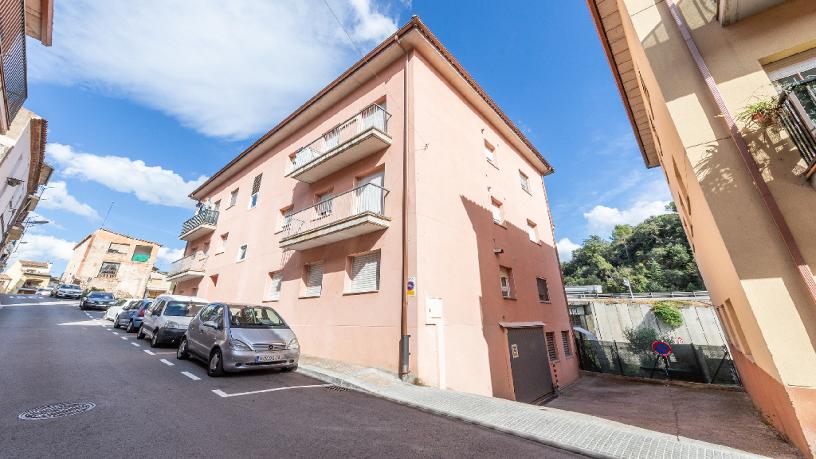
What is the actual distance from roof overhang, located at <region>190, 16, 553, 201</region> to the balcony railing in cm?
873

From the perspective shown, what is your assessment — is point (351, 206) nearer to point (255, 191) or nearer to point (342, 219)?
point (342, 219)

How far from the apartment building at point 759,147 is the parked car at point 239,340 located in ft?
26.7

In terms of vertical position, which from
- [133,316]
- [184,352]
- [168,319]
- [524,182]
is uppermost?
[524,182]

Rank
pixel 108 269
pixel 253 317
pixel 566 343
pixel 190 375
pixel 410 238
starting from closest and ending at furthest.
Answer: pixel 190 375 < pixel 253 317 < pixel 410 238 < pixel 566 343 < pixel 108 269

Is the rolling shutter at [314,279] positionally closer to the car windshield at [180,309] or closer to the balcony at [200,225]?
the car windshield at [180,309]

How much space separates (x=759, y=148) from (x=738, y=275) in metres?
1.87

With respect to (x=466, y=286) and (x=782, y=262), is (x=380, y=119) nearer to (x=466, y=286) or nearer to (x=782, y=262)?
(x=466, y=286)

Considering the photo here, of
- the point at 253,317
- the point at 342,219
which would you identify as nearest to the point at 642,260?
the point at 342,219

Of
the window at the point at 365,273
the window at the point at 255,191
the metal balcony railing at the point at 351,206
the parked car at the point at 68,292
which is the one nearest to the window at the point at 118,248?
the parked car at the point at 68,292

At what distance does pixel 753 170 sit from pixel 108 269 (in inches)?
2271

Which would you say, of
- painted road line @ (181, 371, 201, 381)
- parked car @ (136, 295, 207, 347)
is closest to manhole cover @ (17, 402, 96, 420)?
painted road line @ (181, 371, 201, 381)

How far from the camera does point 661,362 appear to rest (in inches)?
557

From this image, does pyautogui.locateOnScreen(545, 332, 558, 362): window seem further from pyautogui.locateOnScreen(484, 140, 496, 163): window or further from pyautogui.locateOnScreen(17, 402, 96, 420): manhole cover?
pyautogui.locateOnScreen(17, 402, 96, 420): manhole cover

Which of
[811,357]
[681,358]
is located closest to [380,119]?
[811,357]
